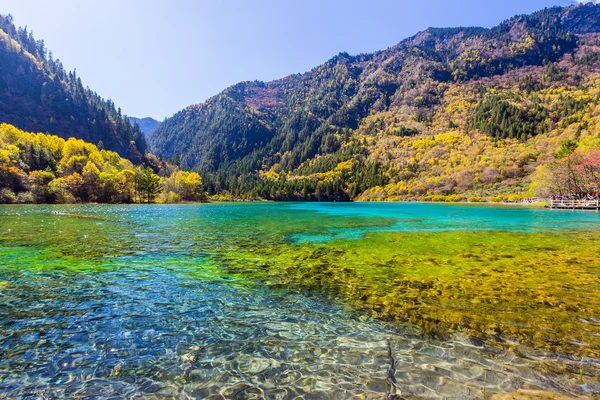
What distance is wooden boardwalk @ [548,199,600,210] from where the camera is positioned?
79.8 m

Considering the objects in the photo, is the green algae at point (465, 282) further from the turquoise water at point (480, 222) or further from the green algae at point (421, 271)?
the turquoise water at point (480, 222)

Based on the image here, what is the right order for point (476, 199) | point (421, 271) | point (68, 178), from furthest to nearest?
point (476, 199)
point (68, 178)
point (421, 271)

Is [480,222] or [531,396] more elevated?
[531,396]

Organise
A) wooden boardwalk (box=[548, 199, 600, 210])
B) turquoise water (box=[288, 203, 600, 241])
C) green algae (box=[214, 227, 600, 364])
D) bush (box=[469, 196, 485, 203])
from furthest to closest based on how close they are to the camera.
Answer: bush (box=[469, 196, 485, 203])
wooden boardwalk (box=[548, 199, 600, 210])
turquoise water (box=[288, 203, 600, 241])
green algae (box=[214, 227, 600, 364])

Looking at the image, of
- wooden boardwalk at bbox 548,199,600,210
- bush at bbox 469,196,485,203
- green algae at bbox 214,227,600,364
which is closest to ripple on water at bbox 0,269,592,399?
green algae at bbox 214,227,600,364

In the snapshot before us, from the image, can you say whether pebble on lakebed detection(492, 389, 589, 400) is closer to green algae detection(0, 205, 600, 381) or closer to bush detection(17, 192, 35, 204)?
green algae detection(0, 205, 600, 381)

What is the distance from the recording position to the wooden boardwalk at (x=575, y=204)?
79750 mm

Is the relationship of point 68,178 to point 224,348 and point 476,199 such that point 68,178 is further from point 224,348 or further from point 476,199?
point 476,199

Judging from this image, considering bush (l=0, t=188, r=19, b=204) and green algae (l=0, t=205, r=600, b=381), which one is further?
bush (l=0, t=188, r=19, b=204)

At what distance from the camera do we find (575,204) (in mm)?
84062

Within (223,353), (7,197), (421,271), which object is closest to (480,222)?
(421,271)

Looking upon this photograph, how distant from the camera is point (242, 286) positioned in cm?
1361

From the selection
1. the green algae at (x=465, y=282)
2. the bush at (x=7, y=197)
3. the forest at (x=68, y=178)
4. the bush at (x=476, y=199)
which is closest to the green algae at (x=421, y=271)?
the green algae at (x=465, y=282)

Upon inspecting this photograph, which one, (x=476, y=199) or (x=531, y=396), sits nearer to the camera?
(x=531, y=396)
